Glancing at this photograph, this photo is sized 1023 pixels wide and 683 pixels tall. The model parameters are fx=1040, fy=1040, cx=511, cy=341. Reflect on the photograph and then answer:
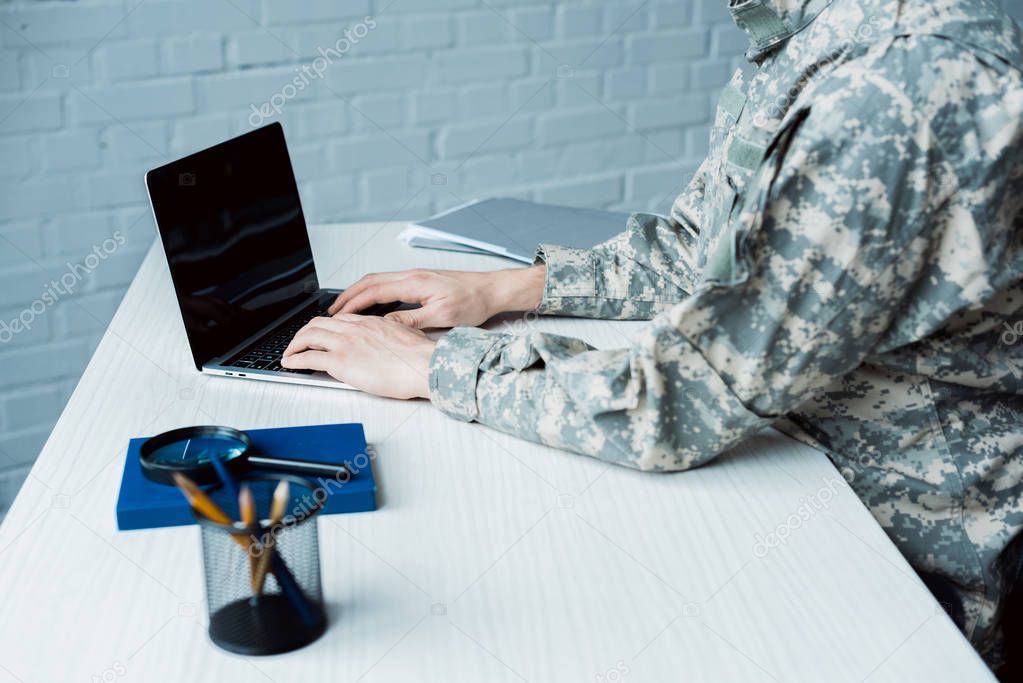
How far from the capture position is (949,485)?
873 millimetres

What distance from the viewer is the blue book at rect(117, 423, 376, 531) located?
29.4 inches

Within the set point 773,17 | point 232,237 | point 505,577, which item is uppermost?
point 773,17

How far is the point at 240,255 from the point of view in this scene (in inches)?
43.3

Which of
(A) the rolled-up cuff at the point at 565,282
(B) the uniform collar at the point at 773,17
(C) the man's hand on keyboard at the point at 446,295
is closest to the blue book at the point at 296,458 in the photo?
(C) the man's hand on keyboard at the point at 446,295

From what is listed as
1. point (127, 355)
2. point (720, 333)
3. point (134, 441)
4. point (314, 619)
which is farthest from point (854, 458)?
point (127, 355)

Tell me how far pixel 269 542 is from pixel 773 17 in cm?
63

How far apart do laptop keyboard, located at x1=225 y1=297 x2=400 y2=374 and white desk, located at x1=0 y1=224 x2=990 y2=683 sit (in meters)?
0.10

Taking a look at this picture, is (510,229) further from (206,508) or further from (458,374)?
(206,508)

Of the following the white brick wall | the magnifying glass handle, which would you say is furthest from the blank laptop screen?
the white brick wall

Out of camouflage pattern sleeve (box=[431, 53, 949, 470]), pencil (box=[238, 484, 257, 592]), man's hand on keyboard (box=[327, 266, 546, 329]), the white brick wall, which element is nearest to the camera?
pencil (box=[238, 484, 257, 592])

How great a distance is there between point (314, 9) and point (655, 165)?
2.82 ft

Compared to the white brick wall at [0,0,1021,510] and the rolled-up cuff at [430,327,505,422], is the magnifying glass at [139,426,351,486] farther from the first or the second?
the white brick wall at [0,0,1021,510]

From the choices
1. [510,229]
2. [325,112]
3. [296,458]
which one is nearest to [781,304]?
[296,458]

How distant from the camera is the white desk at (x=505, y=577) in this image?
619mm
